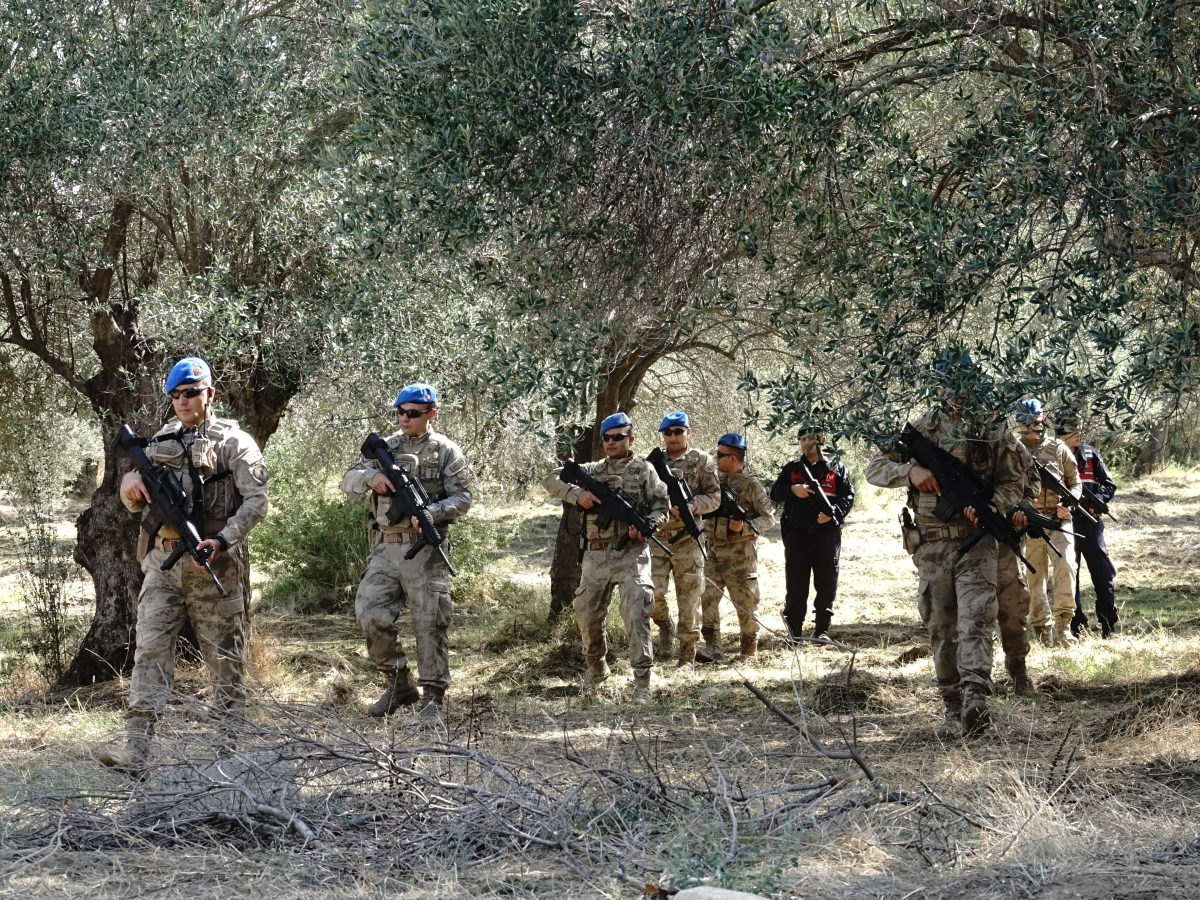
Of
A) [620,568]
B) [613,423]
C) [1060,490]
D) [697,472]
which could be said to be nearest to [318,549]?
[697,472]

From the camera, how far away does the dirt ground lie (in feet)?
12.9

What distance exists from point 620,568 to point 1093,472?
4.09m

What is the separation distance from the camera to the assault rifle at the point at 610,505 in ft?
26.5

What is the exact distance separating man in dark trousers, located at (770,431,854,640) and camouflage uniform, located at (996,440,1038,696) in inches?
97.1

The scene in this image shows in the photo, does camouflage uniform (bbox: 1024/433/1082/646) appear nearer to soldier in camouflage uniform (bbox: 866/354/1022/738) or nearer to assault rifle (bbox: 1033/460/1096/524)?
assault rifle (bbox: 1033/460/1096/524)

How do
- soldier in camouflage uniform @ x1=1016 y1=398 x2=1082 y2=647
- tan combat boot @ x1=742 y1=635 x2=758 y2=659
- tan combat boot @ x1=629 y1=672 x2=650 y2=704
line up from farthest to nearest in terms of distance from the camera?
1. tan combat boot @ x1=742 y1=635 x2=758 y2=659
2. soldier in camouflage uniform @ x1=1016 y1=398 x2=1082 y2=647
3. tan combat boot @ x1=629 y1=672 x2=650 y2=704

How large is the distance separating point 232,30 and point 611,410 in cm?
406

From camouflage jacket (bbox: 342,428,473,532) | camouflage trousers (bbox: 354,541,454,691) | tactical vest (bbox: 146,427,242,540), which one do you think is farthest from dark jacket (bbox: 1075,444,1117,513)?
tactical vest (bbox: 146,427,242,540)

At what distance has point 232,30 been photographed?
24.5 ft

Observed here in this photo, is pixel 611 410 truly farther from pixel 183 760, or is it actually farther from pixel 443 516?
pixel 183 760

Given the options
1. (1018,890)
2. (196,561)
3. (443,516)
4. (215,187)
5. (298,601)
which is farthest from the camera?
(298,601)

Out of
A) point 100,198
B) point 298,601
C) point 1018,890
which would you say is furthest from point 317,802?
point 298,601

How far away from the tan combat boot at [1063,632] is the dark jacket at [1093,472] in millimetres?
1038

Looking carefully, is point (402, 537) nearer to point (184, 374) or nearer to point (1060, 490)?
point (184, 374)
